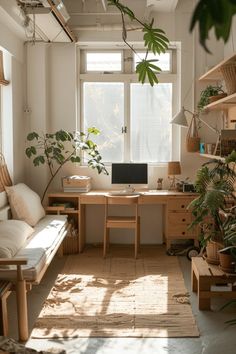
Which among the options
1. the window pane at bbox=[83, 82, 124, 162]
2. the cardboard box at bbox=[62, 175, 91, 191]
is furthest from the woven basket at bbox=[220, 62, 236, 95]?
the cardboard box at bbox=[62, 175, 91, 191]

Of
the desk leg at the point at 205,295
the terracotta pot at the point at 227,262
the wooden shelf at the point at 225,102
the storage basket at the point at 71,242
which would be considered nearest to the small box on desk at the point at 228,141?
the wooden shelf at the point at 225,102

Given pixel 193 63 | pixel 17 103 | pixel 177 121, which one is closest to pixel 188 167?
pixel 177 121

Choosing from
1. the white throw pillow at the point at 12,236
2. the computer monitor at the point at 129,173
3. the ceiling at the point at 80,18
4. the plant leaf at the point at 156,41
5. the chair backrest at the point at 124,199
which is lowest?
the white throw pillow at the point at 12,236

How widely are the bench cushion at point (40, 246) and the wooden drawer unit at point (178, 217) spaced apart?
1325 millimetres

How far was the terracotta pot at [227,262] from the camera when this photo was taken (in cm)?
349

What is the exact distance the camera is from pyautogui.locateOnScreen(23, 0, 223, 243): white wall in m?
5.63

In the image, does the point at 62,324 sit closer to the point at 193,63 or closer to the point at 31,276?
the point at 31,276

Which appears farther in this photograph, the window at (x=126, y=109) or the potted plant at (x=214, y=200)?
the window at (x=126, y=109)

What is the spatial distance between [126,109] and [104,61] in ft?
2.48

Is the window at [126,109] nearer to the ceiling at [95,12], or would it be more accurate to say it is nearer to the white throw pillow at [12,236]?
the ceiling at [95,12]

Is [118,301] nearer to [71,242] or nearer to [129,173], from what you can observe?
[71,242]

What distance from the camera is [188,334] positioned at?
312 centimetres

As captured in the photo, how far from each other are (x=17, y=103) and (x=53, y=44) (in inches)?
41.0

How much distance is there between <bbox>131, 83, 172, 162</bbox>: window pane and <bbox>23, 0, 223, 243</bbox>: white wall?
10.0 inches
